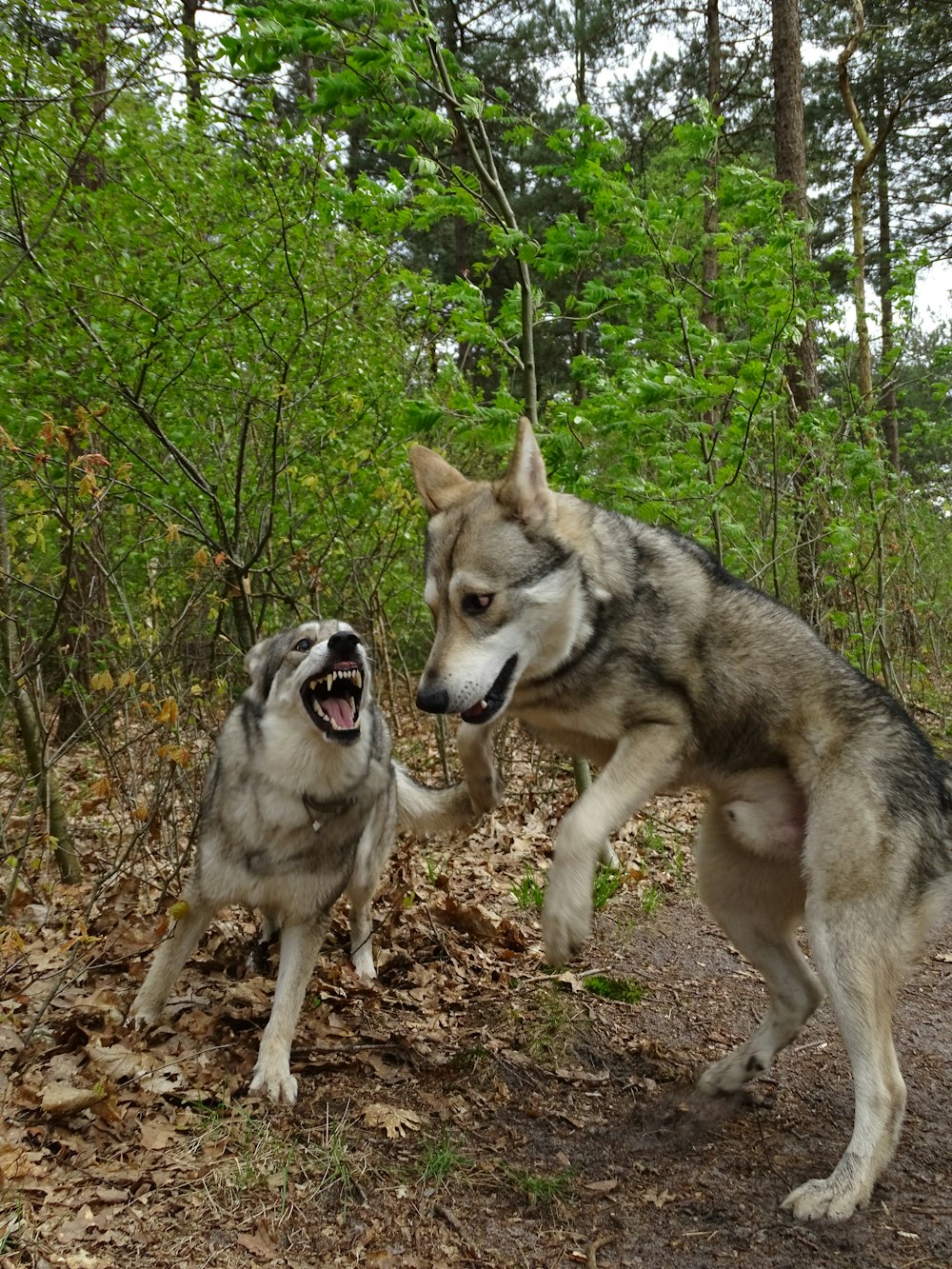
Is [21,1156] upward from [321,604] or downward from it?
downward

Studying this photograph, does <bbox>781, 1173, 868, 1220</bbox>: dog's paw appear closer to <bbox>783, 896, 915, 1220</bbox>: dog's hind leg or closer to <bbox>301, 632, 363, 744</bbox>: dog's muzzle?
<bbox>783, 896, 915, 1220</bbox>: dog's hind leg

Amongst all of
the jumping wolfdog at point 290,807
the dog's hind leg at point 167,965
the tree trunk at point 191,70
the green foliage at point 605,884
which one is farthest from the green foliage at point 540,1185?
the tree trunk at point 191,70

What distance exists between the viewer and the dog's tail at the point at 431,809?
4855 millimetres

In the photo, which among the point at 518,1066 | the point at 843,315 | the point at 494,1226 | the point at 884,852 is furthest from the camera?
the point at 843,315

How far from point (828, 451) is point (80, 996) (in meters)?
7.26

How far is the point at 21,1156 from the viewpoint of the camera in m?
2.88

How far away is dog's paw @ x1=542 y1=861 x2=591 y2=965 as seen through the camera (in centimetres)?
325

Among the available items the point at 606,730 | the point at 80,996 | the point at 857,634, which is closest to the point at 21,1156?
the point at 80,996

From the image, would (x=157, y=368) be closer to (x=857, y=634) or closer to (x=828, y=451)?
(x=828, y=451)

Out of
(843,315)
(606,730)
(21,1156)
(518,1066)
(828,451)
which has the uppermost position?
(843,315)

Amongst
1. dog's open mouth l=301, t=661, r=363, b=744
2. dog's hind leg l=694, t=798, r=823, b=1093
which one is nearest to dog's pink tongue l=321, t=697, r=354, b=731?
dog's open mouth l=301, t=661, r=363, b=744

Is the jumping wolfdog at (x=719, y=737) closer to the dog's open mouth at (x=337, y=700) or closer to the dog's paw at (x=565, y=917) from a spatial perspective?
the dog's paw at (x=565, y=917)

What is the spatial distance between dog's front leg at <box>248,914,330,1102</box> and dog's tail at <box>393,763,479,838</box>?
2.81ft

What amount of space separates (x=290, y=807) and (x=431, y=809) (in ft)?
3.16
